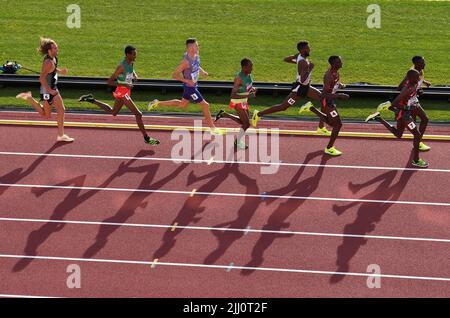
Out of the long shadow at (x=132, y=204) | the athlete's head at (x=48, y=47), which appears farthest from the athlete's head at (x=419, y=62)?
the athlete's head at (x=48, y=47)

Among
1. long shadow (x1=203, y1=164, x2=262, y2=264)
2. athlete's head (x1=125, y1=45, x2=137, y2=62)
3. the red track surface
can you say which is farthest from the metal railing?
long shadow (x1=203, y1=164, x2=262, y2=264)

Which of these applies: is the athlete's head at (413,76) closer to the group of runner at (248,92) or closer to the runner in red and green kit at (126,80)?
the group of runner at (248,92)

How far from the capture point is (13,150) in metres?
16.2

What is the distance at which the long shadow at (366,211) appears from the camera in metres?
12.2

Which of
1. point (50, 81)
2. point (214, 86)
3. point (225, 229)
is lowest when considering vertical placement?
Result: point (225, 229)

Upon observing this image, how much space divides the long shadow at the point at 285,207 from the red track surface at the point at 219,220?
0.11ft

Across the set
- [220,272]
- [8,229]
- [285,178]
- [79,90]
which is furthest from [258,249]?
[79,90]

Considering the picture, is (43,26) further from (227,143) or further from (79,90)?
(227,143)

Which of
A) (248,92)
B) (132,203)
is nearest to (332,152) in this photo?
(248,92)

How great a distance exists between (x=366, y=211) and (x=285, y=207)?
1476 millimetres

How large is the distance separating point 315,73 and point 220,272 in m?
10.1

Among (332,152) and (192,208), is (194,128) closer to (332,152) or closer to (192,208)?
(332,152)

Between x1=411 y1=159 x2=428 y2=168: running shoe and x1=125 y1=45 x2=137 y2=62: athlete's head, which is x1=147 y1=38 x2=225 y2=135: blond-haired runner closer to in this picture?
x1=125 y1=45 x2=137 y2=62: athlete's head

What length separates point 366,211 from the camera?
44.9 feet
